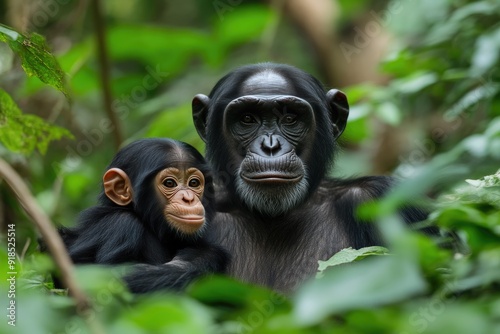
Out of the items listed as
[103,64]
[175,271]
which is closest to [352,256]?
[175,271]

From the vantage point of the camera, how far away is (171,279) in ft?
14.8

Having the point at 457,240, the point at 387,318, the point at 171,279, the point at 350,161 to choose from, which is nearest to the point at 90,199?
the point at 350,161

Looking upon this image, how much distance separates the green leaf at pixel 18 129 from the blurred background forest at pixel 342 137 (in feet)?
0.04

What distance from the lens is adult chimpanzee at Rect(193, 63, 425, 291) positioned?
5.37 m

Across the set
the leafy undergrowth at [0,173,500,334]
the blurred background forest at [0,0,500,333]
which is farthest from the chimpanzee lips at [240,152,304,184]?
the leafy undergrowth at [0,173,500,334]

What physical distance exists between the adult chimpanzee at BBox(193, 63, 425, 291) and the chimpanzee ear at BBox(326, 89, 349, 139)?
0.06 metres

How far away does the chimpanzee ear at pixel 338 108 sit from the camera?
603 centimetres

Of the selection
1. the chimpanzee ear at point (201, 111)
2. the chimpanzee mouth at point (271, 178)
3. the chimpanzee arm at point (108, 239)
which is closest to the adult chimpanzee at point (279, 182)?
the chimpanzee mouth at point (271, 178)

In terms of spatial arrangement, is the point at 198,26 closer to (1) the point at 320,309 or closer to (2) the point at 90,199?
(2) the point at 90,199

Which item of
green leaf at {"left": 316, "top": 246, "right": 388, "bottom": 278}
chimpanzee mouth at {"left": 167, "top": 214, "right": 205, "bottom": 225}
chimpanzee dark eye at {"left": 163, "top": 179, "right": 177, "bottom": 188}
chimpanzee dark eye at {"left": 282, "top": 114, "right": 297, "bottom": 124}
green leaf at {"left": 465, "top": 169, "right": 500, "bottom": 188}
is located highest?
chimpanzee dark eye at {"left": 282, "top": 114, "right": 297, "bottom": 124}

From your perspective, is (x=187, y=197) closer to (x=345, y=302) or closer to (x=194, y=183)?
(x=194, y=183)

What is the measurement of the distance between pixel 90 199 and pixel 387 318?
24.4 feet

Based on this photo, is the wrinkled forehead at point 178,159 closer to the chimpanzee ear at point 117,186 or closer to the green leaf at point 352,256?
the chimpanzee ear at point 117,186

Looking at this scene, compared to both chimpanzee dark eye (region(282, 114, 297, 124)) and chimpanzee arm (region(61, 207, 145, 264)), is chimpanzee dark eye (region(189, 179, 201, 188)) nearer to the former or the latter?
chimpanzee arm (region(61, 207, 145, 264))
